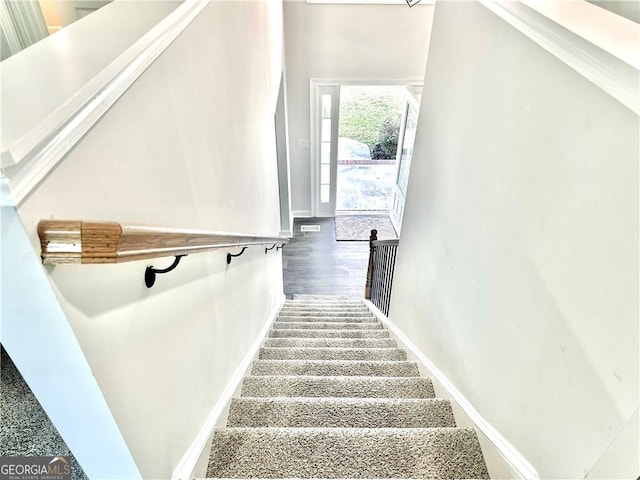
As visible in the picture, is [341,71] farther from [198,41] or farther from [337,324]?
[198,41]

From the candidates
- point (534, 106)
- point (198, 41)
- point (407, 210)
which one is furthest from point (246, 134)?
point (534, 106)

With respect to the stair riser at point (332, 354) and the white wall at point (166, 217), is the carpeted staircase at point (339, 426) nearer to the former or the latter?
the stair riser at point (332, 354)

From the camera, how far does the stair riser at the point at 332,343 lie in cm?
251

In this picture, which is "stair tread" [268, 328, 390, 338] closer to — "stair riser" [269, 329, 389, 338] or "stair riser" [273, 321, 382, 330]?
"stair riser" [269, 329, 389, 338]

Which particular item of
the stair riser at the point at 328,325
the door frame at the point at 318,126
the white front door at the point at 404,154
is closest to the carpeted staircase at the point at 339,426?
the stair riser at the point at 328,325

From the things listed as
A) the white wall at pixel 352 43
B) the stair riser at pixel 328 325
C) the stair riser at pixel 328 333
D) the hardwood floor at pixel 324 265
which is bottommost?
the hardwood floor at pixel 324 265

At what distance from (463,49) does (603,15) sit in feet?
2.33

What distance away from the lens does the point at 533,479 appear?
0.98 m

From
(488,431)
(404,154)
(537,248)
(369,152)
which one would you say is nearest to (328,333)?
(488,431)

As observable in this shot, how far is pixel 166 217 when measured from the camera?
96cm

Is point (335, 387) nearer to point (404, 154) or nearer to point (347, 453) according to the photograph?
point (347, 453)

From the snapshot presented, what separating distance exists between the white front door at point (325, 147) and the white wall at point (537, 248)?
11.5ft

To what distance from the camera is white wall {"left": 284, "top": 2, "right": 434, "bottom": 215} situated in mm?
4422

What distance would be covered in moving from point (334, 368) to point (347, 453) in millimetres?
798
